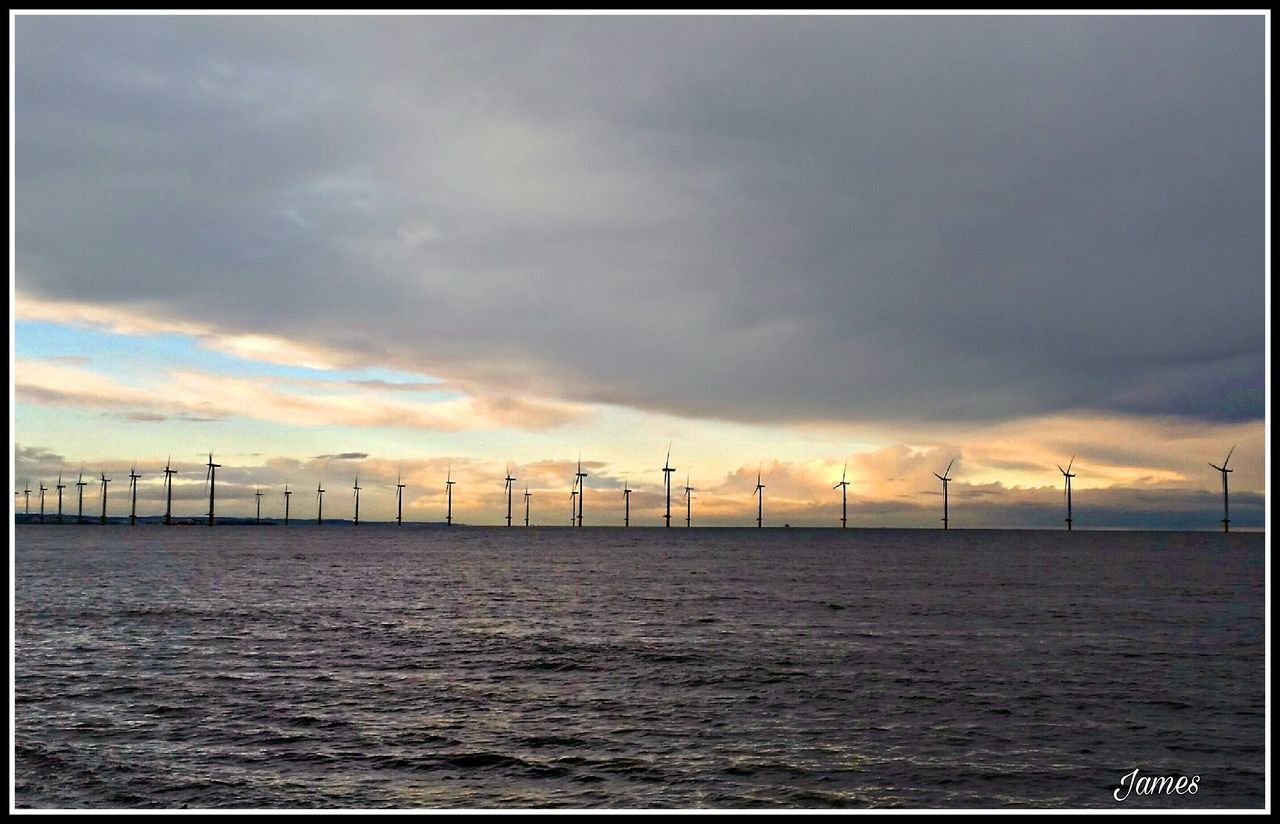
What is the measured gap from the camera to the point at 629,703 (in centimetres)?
4144

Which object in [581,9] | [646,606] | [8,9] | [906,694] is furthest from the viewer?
[646,606]

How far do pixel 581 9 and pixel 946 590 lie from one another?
9951 centimetres

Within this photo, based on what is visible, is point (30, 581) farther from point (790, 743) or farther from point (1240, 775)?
point (1240, 775)

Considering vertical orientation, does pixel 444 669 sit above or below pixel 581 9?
below

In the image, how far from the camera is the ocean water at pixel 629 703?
98.0ft

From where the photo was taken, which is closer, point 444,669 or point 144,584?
point 444,669

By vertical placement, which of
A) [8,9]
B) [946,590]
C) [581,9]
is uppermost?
[581,9]

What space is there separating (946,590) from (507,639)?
62317mm

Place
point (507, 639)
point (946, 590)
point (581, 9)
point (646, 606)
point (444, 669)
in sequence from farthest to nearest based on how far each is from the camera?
point (946, 590) < point (646, 606) < point (507, 639) < point (444, 669) < point (581, 9)

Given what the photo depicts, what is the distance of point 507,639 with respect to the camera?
62.6m

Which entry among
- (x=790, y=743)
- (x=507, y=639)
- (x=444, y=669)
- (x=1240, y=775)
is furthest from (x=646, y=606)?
(x=1240, y=775)

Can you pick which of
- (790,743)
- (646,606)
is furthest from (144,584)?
(790,743)

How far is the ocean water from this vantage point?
1176 inches

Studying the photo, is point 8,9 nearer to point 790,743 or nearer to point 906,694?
point 790,743
